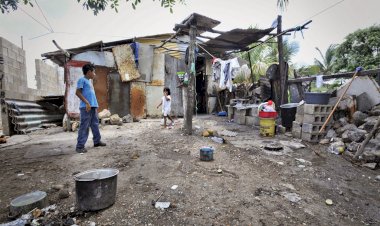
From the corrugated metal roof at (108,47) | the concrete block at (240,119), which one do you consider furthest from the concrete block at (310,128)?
the corrugated metal roof at (108,47)

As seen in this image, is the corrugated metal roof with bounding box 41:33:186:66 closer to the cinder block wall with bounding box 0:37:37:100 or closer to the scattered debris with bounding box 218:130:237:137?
the cinder block wall with bounding box 0:37:37:100

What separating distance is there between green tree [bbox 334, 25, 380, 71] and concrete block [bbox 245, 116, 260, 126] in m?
10.7

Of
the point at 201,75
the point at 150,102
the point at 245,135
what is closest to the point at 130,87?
the point at 150,102

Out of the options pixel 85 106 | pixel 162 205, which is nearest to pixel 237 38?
pixel 85 106

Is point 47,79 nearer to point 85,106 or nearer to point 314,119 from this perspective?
point 85,106

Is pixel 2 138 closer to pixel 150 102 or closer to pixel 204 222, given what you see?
pixel 150 102

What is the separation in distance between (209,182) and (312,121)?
3.67 metres

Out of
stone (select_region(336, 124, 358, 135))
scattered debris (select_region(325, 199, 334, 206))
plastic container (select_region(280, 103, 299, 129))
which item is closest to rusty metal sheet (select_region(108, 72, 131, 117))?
plastic container (select_region(280, 103, 299, 129))

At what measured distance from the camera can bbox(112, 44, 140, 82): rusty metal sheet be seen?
9.76 metres

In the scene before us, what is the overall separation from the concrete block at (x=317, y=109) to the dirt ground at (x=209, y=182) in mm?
935

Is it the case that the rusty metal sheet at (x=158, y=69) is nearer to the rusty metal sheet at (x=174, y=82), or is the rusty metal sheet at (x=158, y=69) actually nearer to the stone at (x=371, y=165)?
the rusty metal sheet at (x=174, y=82)

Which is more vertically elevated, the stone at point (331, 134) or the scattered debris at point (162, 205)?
the stone at point (331, 134)

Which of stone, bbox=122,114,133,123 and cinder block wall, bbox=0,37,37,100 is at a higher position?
cinder block wall, bbox=0,37,37,100

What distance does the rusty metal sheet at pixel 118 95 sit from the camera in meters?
9.80
